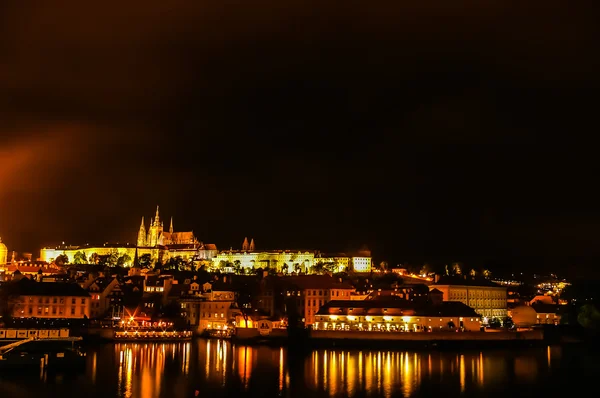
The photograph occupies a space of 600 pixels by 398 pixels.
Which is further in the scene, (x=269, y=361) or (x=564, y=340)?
(x=564, y=340)

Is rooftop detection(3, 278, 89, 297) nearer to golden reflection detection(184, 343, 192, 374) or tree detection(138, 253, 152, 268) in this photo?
golden reflection detection(184, 343, 192, 374)

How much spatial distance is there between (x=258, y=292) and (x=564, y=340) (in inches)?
1029

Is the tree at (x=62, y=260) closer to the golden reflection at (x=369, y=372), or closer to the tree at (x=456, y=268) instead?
the tree at (x=456, y=268)

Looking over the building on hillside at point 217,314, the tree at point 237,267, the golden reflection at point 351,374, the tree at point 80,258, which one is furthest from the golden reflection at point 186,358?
the tree at point 80,258

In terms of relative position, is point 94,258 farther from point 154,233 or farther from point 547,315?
point 547,315

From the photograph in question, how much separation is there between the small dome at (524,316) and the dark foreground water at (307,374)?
18910mm

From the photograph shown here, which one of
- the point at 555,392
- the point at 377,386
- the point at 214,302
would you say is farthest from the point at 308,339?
the point at 555,392

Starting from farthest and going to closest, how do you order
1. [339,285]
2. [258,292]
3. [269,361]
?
1. [258,292]
2. [339,285]
3. [269,361]

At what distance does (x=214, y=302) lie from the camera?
56562 mm

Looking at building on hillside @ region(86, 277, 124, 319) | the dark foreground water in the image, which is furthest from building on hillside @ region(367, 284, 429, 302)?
building on hillside @ region(86, 277, 124, 319)

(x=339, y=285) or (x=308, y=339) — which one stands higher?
(x=339, y=285)

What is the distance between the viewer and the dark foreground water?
29484 millimetres

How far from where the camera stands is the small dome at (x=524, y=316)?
206ft

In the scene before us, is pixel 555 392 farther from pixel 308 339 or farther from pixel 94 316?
pixel 94 316
